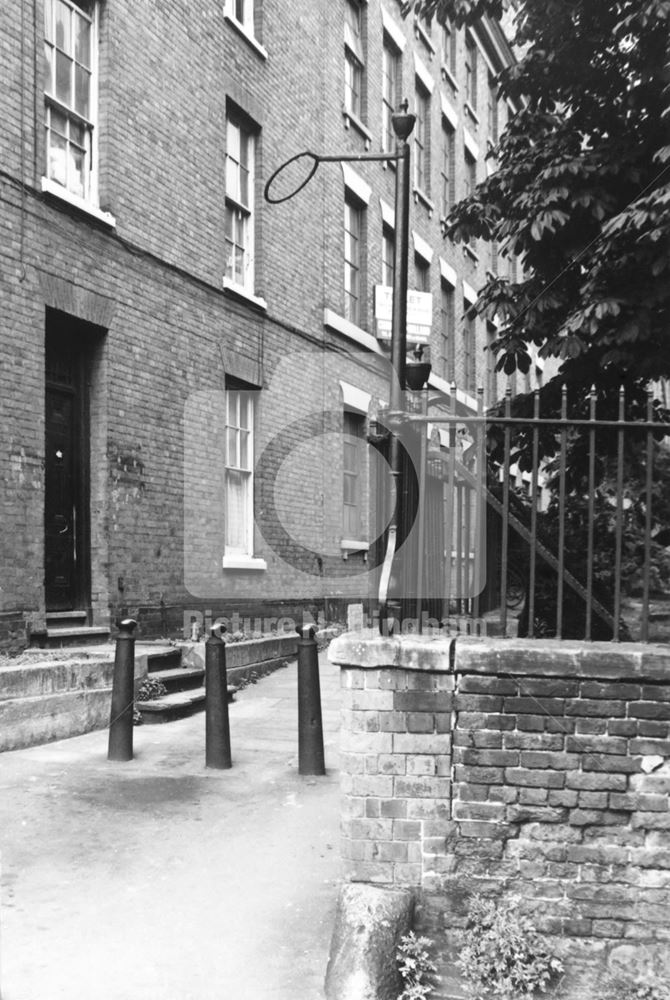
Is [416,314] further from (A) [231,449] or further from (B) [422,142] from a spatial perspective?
(B) [422,142]

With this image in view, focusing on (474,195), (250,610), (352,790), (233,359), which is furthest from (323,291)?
(352,790)

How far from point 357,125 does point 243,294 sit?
18.1 ft

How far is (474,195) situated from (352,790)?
19.1ft

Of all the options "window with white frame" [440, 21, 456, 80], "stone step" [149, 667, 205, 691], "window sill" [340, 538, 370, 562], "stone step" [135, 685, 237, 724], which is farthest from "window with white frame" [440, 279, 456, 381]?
"stone step" [135, 685, 237, 724]

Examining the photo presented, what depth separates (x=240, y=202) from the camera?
13.1 metres

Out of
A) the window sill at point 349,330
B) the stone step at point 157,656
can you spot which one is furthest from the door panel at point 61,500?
the window sill at point 349,330

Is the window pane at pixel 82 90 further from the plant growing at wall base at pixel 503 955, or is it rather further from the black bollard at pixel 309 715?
the plant growing at wall base at pixel 503 955

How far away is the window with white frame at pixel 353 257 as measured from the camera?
16.6 metres

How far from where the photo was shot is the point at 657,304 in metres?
7.42

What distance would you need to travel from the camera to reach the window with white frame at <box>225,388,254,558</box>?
12781 mm

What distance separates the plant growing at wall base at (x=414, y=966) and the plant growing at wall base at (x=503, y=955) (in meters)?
0.13

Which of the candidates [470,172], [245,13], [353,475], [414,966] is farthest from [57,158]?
[470,172]

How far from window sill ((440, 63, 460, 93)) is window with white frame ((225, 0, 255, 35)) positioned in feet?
30.7

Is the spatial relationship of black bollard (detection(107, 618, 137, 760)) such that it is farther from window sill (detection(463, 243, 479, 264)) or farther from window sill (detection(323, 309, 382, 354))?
window sill (detection(463, 243, 479, 264))
